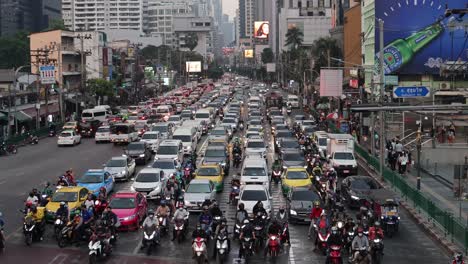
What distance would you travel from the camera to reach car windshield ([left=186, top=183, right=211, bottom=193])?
29.3 meters

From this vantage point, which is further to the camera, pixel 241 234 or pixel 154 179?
pixel 154 179

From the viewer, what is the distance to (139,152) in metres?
44.5

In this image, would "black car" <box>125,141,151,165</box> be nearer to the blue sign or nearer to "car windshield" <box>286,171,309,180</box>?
"car windshield" <box>286,171,309,180</box>

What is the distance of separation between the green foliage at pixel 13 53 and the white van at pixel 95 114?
182ft

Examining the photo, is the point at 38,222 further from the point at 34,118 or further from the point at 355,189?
the point at 34,118

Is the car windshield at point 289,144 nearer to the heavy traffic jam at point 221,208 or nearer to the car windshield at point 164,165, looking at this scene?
the heavy traffic jam at point 221,208

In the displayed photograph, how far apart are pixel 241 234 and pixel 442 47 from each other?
50997 mm

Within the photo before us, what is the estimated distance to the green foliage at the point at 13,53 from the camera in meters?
123

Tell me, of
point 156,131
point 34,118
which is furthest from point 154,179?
point 34,118

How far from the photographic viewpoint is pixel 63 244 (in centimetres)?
2314

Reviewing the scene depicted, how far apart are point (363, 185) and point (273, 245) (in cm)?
1017

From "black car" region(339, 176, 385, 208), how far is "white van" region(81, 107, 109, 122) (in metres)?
43.4

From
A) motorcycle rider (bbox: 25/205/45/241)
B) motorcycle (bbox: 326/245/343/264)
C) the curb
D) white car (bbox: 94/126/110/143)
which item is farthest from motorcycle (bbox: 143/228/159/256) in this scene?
white car (bbox: 94/126/110/143)

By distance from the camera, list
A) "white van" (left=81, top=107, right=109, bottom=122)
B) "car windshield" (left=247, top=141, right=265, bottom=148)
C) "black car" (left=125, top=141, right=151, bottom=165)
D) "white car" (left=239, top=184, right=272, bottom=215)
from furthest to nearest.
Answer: "white van" (left=81, top=107, right=109, bottom=122) < "car windshield" (left=247, top=141, right=265, bottom=148) < "black car" (left=125, top=141, right=151, bottom=165) < "white car" (left=239, top=184, right=272, bottom=215)
